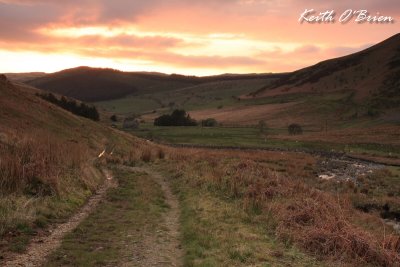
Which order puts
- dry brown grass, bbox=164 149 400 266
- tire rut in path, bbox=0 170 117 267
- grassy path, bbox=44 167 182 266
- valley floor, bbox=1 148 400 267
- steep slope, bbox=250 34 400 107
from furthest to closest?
steep slope, bbox=250 34 400 107, dry brown grass, bbox=164 149 400 266, valley floor, bbox=1 148 400 267, grassy path, bbox=44 167 182 266, tire rut in path, bbox=0 170 117 267

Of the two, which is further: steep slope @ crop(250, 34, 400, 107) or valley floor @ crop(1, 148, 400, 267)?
steep slope @ crop(250, 34, 400, 107)

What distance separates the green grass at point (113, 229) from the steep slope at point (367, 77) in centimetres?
12309

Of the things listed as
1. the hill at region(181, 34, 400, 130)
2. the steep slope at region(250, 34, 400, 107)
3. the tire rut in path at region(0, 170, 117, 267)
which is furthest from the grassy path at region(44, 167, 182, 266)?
the steep slope at region(250, 34, 400, 107)

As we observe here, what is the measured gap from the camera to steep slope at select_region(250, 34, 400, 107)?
147 metres

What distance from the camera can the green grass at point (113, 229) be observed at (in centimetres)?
1273

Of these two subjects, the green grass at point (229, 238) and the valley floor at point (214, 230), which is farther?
the valley floor at point (214, 230)

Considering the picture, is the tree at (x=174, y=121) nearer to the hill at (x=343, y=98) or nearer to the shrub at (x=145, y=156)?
the hill at (x=343, y=98)

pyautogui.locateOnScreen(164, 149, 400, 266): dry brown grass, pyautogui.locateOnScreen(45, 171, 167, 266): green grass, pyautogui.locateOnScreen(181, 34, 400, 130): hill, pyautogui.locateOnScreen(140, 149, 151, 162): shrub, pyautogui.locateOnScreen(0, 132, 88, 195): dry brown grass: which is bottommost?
pyautogui.locateOnScreen(140, 149, 151, 162): shrub

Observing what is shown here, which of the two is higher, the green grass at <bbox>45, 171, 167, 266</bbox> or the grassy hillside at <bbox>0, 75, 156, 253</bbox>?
the grassy hillside at <bbox>0, 75, 156, 253</bbox>

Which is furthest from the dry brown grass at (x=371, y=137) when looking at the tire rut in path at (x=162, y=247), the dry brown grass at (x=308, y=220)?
the tire rut in path at (x=162, y=247)

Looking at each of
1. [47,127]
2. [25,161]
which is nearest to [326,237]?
[25,161]

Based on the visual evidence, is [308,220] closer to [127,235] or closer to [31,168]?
[127,235]

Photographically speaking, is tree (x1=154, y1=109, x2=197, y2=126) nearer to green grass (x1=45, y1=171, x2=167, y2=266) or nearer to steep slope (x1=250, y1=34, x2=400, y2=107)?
steep slope (x1=250, y1=34, x2=400, y2=107)

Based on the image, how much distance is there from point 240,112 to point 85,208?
518 feet
